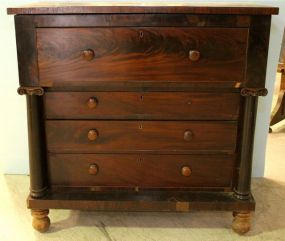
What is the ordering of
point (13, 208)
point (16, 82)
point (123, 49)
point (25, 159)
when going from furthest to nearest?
point (25, 159) < point (16, 82) < point (13, 208) < point (123, 49)

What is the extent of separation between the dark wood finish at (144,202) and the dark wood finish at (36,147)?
0.05 meters

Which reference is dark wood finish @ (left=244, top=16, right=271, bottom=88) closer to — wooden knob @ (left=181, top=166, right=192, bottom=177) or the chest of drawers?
the chest of drawers

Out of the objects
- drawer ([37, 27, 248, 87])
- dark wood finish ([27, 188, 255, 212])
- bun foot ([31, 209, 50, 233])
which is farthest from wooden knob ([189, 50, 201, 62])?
bun foot ([31, 209, 50, 233])

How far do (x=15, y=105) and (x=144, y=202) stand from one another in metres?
0.89

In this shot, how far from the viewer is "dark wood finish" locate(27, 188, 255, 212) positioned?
146cm

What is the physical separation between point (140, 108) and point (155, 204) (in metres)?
0.39

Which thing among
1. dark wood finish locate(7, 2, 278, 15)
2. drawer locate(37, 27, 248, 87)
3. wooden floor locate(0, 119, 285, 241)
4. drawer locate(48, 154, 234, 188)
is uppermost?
dark wood finish locate(7, 2, 278, 15)

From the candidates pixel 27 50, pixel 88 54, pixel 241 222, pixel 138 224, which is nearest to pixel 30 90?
pixel 27 50

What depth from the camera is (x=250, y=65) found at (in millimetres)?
1317

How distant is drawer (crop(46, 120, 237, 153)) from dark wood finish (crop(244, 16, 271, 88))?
18cm

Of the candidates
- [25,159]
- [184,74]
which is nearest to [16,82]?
[25,159]

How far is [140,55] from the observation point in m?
1.30

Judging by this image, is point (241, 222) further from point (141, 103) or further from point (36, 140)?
point (36, 140)

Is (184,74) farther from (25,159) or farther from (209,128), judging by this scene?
(25,159)
